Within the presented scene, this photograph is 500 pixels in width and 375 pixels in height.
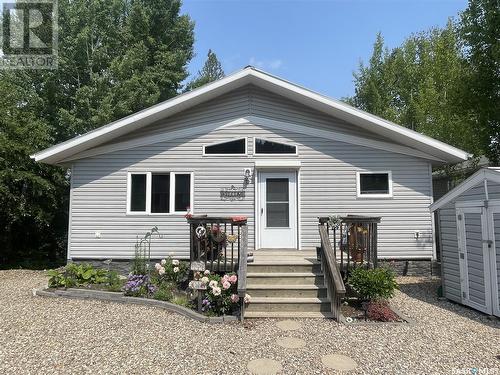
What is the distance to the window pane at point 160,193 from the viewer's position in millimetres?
8609

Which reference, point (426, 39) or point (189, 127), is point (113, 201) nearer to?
point (189, 127)

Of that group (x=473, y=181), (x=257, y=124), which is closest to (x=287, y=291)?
(x=473, y=181)

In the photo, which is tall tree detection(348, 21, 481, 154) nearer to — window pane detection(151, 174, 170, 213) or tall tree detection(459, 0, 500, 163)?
tall tree detection(459, 0, 500, 163)

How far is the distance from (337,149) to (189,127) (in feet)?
12.3

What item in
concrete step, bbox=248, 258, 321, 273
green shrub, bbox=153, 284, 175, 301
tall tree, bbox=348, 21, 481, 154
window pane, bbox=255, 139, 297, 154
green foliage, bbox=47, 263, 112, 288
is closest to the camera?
green shrub, bbox=153, 284, 175, 301

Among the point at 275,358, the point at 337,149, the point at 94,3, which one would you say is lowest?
the point at 275,358

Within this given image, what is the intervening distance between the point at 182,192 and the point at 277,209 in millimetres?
2403

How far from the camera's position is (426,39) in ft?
58.8

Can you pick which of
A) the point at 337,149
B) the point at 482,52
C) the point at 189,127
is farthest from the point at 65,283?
the point at 482,52

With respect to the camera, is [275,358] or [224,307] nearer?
[275,358]

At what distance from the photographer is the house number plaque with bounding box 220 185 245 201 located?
8.62 m

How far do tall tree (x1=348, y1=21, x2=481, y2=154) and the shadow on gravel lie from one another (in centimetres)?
504

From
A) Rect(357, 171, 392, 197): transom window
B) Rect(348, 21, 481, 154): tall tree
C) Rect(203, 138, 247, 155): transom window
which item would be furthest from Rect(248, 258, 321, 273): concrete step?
Rect(348, 21, 481, 154): tall tree

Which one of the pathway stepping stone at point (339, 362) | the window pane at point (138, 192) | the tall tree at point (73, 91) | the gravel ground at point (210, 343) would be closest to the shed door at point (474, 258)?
the gravel ground at point (210, 343)
